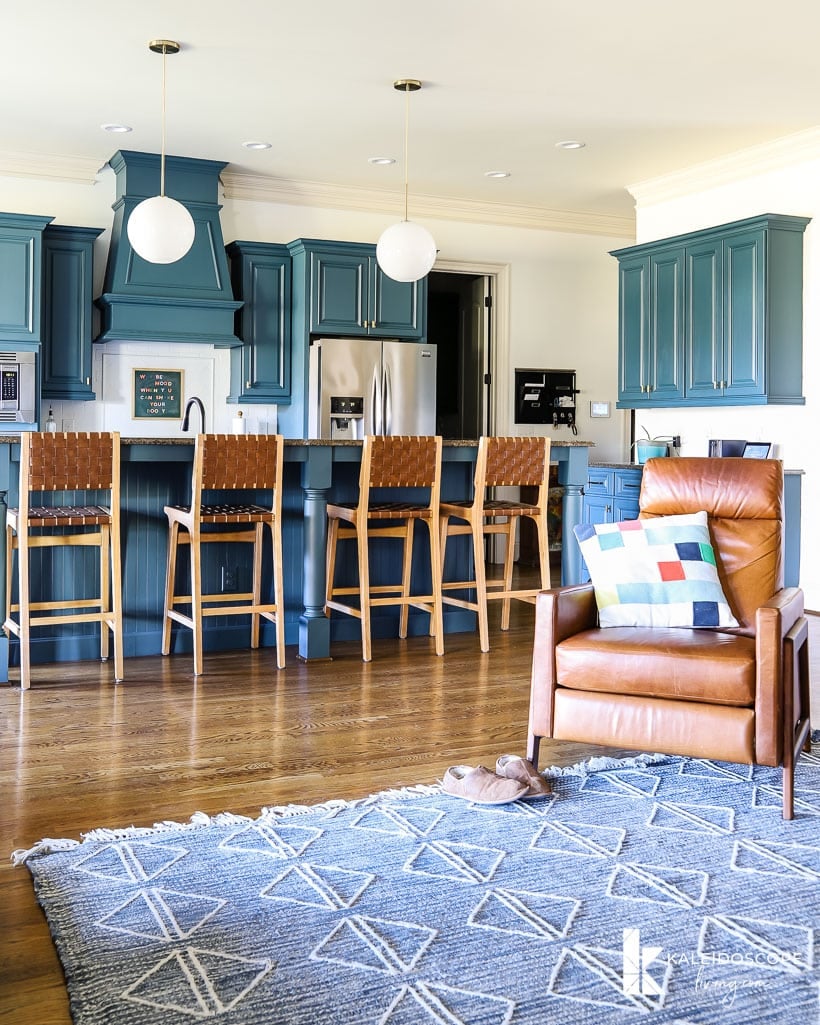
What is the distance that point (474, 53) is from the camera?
15.8 ft

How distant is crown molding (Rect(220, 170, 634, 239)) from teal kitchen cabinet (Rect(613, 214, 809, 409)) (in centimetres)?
106

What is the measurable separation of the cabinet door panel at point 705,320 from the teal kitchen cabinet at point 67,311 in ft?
12.2

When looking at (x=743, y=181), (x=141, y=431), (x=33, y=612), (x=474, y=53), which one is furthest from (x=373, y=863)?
(x=743, y=181)

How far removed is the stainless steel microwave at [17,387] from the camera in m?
6.21

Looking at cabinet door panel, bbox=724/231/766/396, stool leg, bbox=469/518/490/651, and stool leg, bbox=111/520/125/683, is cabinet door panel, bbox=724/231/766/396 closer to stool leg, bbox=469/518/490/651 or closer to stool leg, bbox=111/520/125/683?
stool leg, bbox=469/518/490/651

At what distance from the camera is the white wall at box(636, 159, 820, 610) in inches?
239

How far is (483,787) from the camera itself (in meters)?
2.88

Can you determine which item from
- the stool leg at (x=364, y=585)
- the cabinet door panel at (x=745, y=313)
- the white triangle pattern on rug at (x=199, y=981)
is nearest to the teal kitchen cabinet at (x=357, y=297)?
the cabinet door panel at (x=745, y=313)

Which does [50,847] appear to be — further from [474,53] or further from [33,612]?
[474,53]

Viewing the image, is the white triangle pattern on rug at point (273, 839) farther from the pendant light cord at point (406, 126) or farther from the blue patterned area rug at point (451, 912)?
the pendant light cord at point (406, 126)

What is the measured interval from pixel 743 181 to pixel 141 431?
4.21 m

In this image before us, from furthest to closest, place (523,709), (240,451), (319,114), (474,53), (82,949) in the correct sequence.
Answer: (319,114) → (474,53) → (240,451) → (523,709) → (82,949)

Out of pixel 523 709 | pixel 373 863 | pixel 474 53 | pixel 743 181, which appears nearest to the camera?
pixel 373 863

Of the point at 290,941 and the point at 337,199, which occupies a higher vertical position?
the point at 337,199
